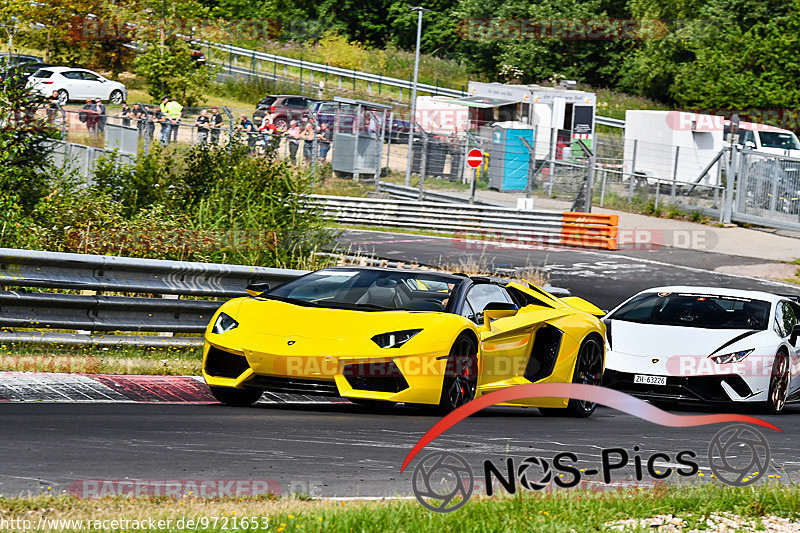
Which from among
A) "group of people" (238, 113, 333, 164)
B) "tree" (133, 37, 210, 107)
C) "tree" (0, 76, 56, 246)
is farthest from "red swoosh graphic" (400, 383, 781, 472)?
"tree" (133, 37, 210, 107)

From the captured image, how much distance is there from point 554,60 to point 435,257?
5126 cm

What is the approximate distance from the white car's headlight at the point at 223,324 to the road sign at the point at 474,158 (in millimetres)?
23166

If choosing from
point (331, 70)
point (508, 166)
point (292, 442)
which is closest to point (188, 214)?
point (292, 442)

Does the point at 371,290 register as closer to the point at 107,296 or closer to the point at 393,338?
the point at 393,338

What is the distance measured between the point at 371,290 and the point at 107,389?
2392 mm

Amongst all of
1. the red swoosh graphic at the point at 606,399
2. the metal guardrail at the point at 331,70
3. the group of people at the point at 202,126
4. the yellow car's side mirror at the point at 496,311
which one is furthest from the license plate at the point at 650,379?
the metal guardrail at the point at 331,70

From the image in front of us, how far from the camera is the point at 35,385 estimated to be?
31.4 feet

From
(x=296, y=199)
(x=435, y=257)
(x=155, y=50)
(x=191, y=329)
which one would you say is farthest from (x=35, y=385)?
(x=155, y=50)

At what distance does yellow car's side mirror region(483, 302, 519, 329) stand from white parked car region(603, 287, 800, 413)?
105 inches

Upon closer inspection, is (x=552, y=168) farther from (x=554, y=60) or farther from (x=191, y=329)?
(x=554, y=60)

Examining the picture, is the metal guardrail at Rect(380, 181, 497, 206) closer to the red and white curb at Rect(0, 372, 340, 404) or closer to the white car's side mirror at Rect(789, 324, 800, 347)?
the white car's side mirror at Rect(789, 324, 800, 347)

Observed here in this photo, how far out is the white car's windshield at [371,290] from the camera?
1020cm

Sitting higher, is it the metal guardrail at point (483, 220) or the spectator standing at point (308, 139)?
the spectator standing at point (308, 139)

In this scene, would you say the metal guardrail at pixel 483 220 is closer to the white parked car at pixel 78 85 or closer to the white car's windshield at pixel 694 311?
the white car's windshield at pixel 694 311
